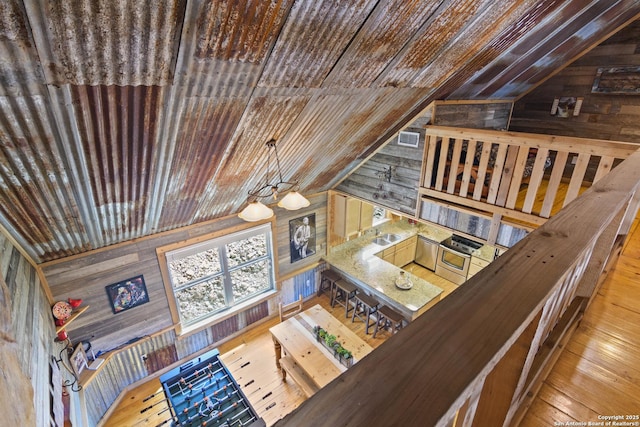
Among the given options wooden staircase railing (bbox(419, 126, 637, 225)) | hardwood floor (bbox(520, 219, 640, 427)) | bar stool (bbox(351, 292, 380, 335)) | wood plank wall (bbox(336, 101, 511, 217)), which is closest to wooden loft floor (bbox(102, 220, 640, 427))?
Result: hardwood floor (bbox(520, 219, 640, 427))

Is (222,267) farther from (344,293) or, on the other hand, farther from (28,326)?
(28,326)

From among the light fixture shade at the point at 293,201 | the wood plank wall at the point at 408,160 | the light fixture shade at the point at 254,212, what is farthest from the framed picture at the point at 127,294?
the wood plank wall at the point at 408,160

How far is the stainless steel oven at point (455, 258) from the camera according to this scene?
6.58 m

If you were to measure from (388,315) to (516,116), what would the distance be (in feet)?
14.6

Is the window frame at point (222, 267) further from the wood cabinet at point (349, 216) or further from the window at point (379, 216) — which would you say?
the window at point (379, 216)

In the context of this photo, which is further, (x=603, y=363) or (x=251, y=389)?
(x=251, y=389)

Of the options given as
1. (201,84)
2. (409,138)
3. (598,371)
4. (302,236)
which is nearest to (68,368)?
(201,84)

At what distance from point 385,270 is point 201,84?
497cm

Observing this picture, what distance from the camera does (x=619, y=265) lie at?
230 cm

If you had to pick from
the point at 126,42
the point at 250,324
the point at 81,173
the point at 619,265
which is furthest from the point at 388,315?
the point at 126,42

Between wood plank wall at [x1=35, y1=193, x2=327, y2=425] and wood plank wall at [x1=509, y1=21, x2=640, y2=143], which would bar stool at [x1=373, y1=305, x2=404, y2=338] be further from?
wood plank wall at [x1=509, y1=21, x2=640, y2=143]

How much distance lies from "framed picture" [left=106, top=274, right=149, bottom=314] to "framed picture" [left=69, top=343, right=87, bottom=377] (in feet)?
1.83

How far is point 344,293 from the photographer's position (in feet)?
21.0

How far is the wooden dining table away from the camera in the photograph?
13.1ft
